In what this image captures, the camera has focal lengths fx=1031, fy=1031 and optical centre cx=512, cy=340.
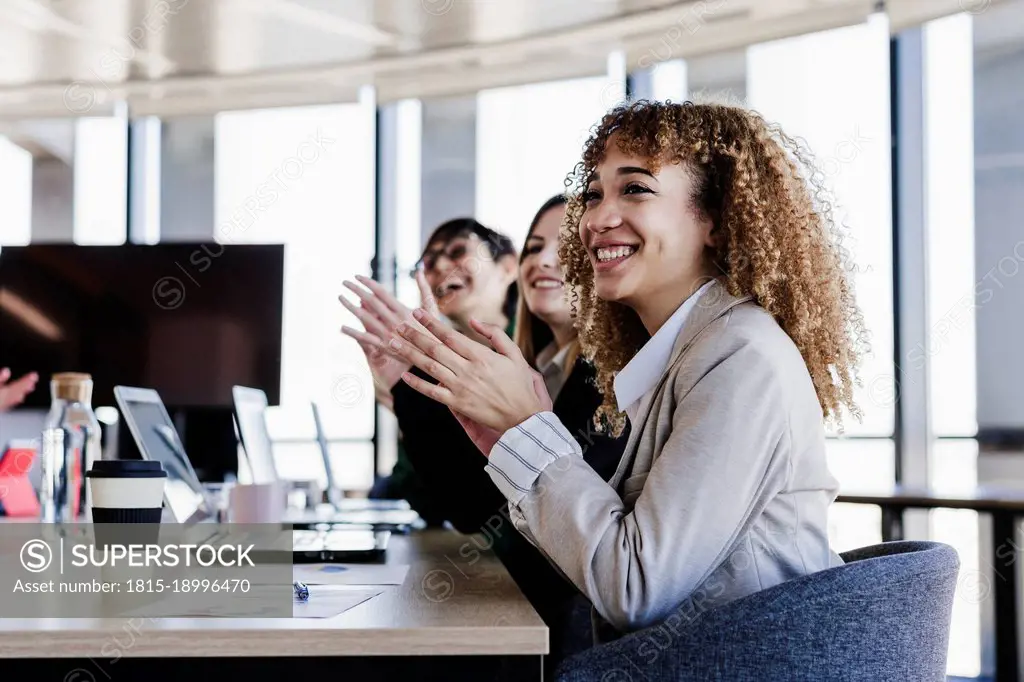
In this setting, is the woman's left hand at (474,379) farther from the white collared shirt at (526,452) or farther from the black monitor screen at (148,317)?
the black monitor screen at (148,317)

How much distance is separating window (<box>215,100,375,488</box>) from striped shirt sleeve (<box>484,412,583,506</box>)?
4.81m

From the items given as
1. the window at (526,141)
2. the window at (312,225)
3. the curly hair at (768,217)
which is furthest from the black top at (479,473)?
the window at (526,141)

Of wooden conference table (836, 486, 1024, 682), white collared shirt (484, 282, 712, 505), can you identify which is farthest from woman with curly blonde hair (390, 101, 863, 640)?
wooden conference table (836, 486, 1024, 682)

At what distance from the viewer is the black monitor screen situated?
2488 millimetres

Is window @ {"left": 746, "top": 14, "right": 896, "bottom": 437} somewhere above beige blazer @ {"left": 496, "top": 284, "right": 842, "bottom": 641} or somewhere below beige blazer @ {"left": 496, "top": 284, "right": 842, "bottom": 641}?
above

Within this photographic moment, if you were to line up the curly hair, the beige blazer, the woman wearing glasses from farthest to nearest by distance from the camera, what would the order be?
1. the woman wearing glasses
2. the curly hair
3. the beige blazer

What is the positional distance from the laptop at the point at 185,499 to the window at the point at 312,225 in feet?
12.7

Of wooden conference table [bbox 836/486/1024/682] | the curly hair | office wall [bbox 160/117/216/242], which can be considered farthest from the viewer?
office wall [bbox 160/117/216/242]

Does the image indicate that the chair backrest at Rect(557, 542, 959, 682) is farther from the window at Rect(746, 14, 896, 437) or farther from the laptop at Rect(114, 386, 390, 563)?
the window at Rect(746, 14, 896, 437)

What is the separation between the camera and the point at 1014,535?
11.2 feet

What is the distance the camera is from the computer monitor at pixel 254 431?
2.20 m

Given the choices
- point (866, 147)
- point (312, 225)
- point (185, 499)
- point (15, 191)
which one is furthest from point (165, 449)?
point (15, 191)

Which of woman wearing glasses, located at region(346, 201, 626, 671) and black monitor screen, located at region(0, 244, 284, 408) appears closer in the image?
woman wearing glasses, located at region(346, 201, 626, 671)

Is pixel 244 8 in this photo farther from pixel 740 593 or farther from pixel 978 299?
pixel 740 593
